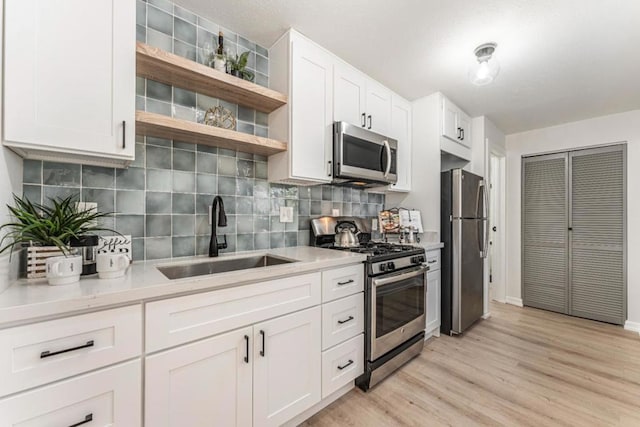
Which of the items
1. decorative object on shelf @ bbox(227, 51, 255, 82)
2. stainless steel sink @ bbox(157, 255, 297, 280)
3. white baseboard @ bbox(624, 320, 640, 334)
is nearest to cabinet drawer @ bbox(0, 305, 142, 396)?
stainless steel sink @ bbox(157, 255, 297, 280)

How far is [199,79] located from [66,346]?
1.38 meters

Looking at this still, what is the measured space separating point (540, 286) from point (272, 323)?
3.89m

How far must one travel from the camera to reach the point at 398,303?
204 centimetres

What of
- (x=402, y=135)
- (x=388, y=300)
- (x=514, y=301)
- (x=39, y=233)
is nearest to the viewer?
(x=39, y=233)

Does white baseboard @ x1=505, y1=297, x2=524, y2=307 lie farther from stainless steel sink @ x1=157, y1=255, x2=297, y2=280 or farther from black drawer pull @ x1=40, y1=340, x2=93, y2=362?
black drawer pull @ x1=40, y1=340, x2=93, y2=362

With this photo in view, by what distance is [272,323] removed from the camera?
4.44 ft

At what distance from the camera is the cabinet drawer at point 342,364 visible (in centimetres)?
162

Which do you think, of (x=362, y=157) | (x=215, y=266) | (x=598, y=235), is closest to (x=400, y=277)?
(x=362, y=157)

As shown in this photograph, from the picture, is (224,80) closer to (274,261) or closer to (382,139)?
(274,261)

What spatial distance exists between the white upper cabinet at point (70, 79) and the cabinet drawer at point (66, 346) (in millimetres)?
683

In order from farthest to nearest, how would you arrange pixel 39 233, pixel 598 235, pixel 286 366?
1. pixel 598 235
2. pixel 286 366
3. pixel 39 233

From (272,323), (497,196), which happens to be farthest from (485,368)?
(497,196)

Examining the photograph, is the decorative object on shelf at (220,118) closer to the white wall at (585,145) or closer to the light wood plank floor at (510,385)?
the light wood plank floor at (510,385)

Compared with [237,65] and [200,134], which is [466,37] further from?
[200,134]
